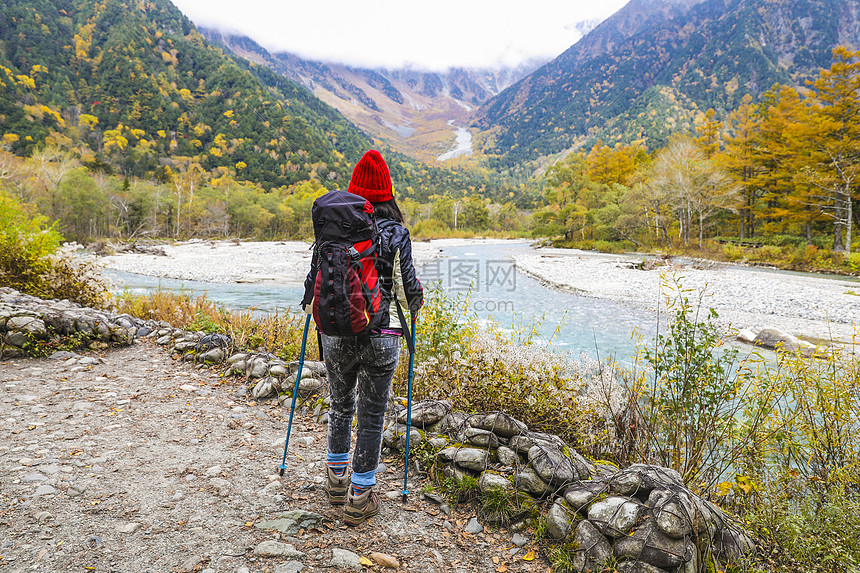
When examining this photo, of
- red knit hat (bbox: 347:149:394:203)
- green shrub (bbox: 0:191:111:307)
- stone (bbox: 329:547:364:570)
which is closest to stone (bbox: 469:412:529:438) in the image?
stone (bbox: 329:547:364:570)

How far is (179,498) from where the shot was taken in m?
2.49

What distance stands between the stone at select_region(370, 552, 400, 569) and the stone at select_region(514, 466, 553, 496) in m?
0.93

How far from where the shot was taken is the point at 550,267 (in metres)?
23.4

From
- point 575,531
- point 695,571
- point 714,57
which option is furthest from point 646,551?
point 714,57

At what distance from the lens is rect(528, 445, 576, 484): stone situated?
252 centimetres

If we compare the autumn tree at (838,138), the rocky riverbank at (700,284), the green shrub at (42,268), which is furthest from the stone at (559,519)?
the autumn tree at (838,138)

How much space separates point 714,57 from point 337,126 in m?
152

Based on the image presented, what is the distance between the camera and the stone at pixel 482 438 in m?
2.93

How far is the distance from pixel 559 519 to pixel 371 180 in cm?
235

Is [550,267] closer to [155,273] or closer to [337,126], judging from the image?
[155,273]

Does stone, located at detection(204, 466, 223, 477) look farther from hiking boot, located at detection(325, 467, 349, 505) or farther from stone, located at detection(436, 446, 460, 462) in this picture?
stone, located at detection(436, 446, 460, 462)

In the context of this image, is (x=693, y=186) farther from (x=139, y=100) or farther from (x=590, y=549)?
(x=139, y=100)

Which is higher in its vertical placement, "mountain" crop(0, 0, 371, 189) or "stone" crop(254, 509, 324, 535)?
"mountain" crop(0, 0, 371, 189)

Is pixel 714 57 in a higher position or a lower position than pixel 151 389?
higher
